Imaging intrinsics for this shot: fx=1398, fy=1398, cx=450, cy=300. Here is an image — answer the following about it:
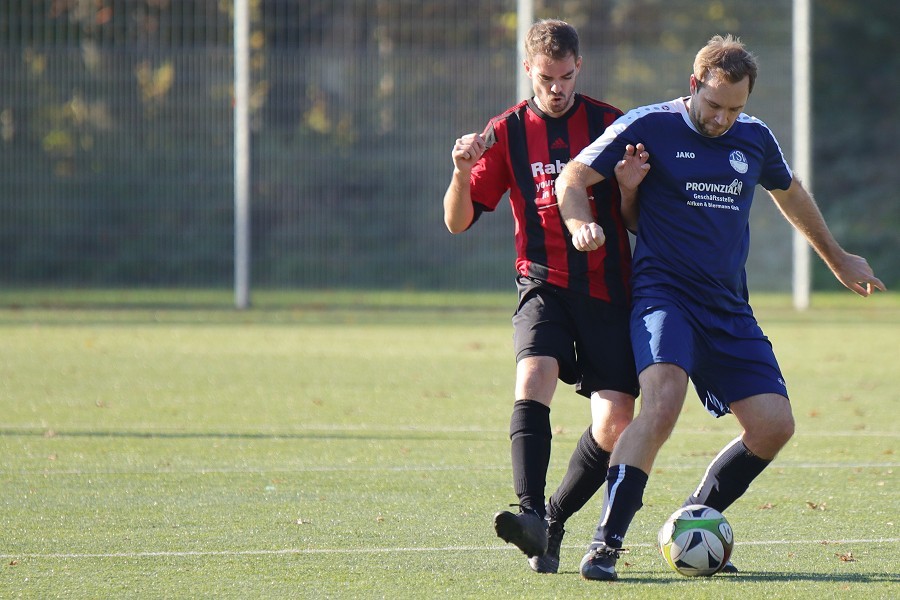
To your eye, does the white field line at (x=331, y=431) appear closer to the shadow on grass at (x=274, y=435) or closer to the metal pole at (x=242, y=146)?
the shadow on grass at (x=274, y=435)

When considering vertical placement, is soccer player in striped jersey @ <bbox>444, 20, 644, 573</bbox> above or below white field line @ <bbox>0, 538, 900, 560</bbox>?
above

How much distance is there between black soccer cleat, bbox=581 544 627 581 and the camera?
4797 mm

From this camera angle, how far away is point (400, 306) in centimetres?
1972

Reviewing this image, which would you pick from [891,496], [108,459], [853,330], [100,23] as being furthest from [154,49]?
[891,496]

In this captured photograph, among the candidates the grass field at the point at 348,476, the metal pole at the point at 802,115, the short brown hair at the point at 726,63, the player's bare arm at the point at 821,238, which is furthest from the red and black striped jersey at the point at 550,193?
the metal pole at the point at 802,115

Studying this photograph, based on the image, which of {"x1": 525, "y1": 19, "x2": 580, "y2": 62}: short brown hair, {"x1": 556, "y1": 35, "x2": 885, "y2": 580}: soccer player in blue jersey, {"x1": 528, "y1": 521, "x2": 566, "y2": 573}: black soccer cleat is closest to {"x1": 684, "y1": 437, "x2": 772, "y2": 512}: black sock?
{"x1": 556, "y1": 35, "x2": 885, "y2": 580}: soccer player in blue jersey

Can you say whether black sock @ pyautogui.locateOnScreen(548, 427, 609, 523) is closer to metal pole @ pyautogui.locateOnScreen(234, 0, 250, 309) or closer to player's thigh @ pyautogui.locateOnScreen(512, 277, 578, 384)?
player's thigh @ pyautogui.locateOnScreen(512, 277, 578, 384)

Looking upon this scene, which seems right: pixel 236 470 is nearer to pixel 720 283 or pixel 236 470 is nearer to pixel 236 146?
pixel 720 283

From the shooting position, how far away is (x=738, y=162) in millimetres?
5152

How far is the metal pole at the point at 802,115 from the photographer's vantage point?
63.8 ft

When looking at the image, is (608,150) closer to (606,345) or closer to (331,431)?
(606,345)

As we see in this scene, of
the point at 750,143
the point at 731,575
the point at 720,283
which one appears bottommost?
the point at 731,575

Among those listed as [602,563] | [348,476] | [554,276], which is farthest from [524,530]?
[348,476]

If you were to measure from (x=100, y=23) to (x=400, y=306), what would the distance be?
6.23 m
